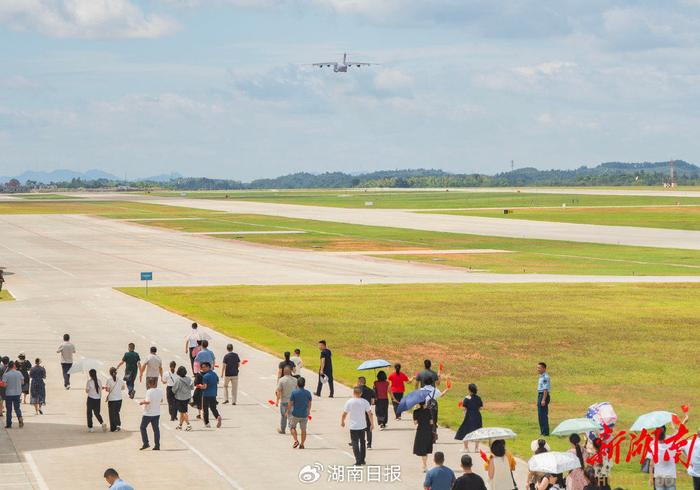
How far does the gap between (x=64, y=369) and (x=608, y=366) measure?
785 inches

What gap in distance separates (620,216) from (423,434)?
150 meters

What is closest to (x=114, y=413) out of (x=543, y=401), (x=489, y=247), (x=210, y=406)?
(x=210, y=406)

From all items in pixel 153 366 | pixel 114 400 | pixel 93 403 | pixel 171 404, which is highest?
pixel 153 366

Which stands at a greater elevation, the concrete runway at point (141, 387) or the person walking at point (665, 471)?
the person walking at point (665, 471)

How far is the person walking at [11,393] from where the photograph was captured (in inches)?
1271

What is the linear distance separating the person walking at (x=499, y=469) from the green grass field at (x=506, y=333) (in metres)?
5.95

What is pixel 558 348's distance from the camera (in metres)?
49.2

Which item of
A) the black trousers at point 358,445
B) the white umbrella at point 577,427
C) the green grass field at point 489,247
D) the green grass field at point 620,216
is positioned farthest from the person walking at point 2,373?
the green grass field at point 620,216

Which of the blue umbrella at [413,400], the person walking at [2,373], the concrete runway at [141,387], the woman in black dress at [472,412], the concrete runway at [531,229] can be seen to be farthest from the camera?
the concrete runway at [531,229]

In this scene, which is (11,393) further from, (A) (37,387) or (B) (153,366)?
(B) (153,366)

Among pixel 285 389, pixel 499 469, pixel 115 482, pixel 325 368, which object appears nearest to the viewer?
pixel 115 482

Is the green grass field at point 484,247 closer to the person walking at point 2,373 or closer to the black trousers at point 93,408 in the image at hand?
the person walking at point 2,373

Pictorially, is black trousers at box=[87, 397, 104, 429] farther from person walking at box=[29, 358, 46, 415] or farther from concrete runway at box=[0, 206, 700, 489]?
person walking at box=[29, 358, 46, 415]

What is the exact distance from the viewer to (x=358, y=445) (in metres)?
26.8
